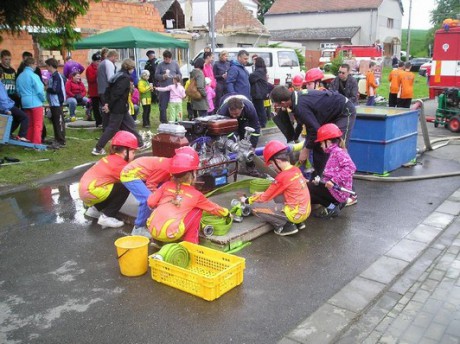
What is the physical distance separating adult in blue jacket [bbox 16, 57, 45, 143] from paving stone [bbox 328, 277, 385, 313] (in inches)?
320

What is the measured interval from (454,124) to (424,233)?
28.7ft

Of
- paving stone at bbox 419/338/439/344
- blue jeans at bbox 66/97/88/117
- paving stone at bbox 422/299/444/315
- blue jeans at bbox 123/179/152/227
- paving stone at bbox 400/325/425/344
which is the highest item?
blue jeans at bbox 66/97/88/117

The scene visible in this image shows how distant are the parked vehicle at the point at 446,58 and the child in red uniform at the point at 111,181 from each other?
12298mm

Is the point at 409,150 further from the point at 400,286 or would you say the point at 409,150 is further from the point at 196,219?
the point at 196,219

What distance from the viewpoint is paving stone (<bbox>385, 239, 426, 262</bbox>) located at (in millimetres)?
5246

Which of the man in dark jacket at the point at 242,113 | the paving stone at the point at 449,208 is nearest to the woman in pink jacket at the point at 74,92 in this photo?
the man in dark jacket at the point at 242,113

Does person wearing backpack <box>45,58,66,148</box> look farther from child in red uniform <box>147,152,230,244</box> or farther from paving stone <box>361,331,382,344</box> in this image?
paving stone <box>361,331,382,344</box>

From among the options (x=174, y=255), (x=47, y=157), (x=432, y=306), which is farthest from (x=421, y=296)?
(x=47, y=157)

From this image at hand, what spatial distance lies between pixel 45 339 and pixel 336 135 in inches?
167

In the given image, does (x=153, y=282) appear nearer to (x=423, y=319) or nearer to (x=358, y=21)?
(x=423, y=319)

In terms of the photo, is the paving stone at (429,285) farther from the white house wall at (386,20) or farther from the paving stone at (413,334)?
the white house wall at (386,20)

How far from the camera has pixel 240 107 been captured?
23.2 ft

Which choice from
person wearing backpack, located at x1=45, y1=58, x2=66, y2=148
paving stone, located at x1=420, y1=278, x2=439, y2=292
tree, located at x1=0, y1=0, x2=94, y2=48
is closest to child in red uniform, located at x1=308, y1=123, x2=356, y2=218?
paving stone, located at x1=420, y1=278, x2=439, y2=292

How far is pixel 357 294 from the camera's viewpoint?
440 centimetres
